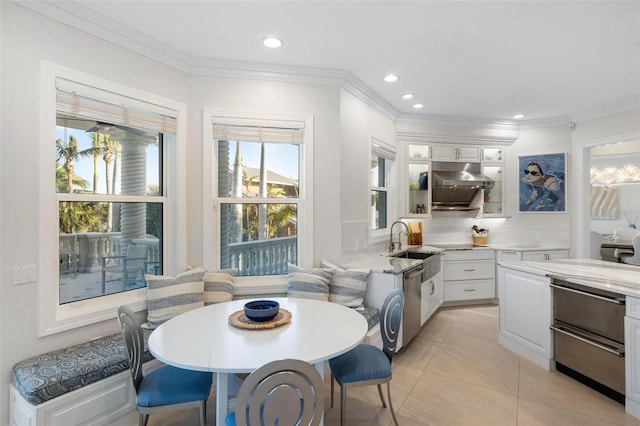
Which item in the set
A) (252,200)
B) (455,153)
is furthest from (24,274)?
(455,153)

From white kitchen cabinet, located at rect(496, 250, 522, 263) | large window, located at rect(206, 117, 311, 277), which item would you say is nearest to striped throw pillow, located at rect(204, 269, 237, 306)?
large window, located at rect(206, 117, 311, 277)

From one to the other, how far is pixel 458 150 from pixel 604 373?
3411 mm

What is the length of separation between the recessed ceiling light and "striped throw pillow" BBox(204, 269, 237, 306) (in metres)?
2.00

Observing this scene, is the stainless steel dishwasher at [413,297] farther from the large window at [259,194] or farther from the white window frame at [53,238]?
the white window frame at [53,238]

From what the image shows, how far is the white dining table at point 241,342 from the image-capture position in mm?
1580

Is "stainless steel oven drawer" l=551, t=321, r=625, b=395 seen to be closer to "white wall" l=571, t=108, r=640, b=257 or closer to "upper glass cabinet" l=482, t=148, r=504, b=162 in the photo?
"white wall" l=571, t=108, r=640, b=257

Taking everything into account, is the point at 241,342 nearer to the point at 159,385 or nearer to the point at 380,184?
the point at 159,385

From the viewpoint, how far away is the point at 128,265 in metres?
2.78

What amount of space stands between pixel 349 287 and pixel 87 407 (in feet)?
6.66

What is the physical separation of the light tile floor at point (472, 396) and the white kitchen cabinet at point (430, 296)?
0.41 meters

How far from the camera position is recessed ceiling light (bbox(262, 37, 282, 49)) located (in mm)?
2697

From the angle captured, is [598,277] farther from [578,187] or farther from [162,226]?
[162,226]

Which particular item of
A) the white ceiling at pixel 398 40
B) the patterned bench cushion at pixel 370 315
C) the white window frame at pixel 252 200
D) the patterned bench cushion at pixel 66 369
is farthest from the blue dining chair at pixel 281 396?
the white ceiling at pixel 398 40

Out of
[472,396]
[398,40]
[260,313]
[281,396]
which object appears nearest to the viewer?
[281,396]
